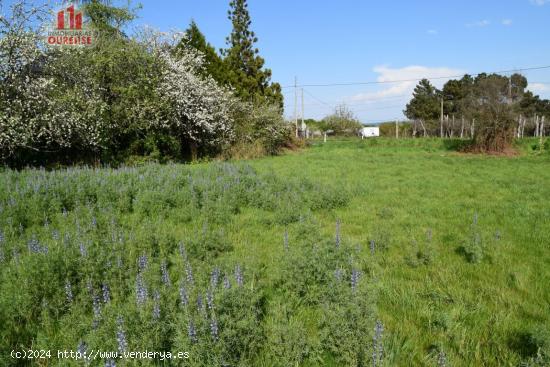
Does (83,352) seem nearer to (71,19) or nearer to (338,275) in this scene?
(338,275)

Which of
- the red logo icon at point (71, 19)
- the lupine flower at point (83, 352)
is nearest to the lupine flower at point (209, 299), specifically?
the lupine flower at point (83, 352)

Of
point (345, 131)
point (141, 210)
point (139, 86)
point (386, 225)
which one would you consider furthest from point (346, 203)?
point (345, 131)

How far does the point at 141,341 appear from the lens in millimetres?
2666

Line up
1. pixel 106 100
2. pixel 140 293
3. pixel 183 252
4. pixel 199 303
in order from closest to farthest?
pixel 199 303
pixel 140 293
pixel 183 252
pixel 106 100

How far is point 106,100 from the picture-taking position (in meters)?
16.5

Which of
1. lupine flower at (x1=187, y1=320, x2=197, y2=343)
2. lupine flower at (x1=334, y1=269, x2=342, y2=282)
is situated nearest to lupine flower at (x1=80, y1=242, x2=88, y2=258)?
lupine flower at (x1=187, y1=320, x2=197, y2=343)

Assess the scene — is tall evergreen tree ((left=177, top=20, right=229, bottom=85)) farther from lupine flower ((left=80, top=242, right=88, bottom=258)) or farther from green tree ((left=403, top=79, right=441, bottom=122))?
green tree ((left=403, top=79, right=441, bottom=122))

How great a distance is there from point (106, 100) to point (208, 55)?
12.7 meters

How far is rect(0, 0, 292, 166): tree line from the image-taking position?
13508 mm

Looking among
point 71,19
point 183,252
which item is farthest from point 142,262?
point 71,19

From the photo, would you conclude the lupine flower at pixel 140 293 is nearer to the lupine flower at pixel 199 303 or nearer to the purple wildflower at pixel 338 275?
the lupine flower at pixel 199 303
